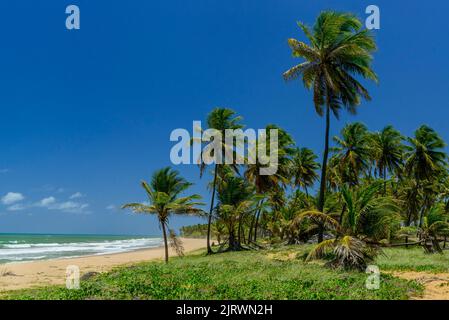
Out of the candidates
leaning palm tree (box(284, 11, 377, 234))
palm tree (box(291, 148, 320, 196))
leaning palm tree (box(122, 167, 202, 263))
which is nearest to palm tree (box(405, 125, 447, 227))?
palm tree (box(291, 148, 320, 196))

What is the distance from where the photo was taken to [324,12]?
878 inches

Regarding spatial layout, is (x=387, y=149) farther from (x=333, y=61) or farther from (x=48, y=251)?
(x=48, y=251)

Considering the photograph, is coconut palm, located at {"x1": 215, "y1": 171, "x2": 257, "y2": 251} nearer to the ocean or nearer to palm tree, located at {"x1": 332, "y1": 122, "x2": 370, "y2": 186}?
palm tree, located at {"x1": 332, "y1": 122, "x2": 370, "y2": 186}

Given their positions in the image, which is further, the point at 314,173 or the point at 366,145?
the point at 314,173

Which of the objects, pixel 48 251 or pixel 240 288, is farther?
pixel 48 251

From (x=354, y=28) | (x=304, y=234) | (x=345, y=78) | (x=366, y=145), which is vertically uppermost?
(x=354, y=28)

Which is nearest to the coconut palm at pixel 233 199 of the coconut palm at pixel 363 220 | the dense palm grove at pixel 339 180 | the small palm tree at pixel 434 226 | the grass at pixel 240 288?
the dense palm grove at pixel 339 180

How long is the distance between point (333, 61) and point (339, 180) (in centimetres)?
969

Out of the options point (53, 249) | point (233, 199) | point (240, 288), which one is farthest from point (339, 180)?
point (53, 249)

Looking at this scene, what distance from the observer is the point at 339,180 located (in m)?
28.2

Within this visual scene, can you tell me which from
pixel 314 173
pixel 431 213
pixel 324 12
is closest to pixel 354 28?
pixel 324 12

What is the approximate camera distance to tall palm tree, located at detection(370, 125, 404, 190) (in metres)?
39.1

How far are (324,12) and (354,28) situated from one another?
210 cm
